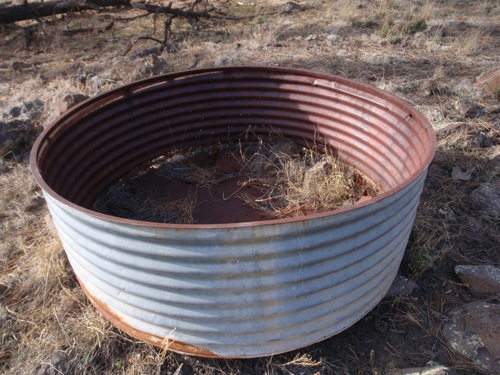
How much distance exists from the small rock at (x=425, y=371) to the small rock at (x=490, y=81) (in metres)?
4.32

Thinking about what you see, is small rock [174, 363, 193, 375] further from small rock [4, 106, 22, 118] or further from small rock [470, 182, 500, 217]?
small rock [4, 106, 22, 118]

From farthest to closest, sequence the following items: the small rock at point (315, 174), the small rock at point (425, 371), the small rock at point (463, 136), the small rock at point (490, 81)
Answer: the small rock at point (490, 81) → the small rock at point (463, 136) → the small rock at point (315, 174) → the small rock at point (425, 371)

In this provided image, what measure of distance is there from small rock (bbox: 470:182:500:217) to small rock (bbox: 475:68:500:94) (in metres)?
2.22

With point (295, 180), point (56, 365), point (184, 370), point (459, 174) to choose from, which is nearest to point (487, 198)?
point (459, 174)

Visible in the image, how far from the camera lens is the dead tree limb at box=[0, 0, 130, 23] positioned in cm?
849

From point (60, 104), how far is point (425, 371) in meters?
4.50

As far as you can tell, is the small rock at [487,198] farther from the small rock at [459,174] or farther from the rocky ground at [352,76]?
the small rock at [459,174]

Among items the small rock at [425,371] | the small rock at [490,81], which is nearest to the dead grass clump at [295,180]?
the small rock at [425,371]

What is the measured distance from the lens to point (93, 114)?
3889 millimetres

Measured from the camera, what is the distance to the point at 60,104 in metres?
4.84

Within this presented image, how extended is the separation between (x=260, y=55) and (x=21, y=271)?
507 cm

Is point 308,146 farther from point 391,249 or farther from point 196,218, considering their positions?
point 391,249

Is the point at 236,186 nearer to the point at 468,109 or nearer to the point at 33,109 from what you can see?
the point at 33,109

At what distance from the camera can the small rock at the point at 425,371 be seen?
245 centimetres
